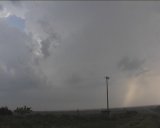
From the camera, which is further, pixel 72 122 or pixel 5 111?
pixel 5 111

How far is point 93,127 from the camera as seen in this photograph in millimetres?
53250

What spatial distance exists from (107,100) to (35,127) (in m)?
41.7

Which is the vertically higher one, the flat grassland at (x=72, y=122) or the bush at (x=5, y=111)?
the bush at (x=5, y=111)

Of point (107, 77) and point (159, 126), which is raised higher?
point (107, 77)

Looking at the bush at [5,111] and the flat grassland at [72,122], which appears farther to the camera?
the bush at [5,111]

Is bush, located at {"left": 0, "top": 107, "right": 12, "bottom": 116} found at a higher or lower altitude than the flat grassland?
higher

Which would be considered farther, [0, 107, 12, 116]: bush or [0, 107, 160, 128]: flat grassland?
[0, 107, 12, 116]: bush

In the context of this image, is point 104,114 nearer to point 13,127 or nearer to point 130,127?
point 130,127

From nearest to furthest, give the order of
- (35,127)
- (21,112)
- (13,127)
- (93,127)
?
(13,127)
(35,127)
(93,127)
(21,112)

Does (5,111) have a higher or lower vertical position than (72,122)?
higher

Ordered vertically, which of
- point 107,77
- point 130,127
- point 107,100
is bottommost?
point 130,127

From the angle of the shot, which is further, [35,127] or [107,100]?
[107,100]

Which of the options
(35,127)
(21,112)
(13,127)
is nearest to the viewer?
(13,127)

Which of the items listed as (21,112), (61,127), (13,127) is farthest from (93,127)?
(21,112)
